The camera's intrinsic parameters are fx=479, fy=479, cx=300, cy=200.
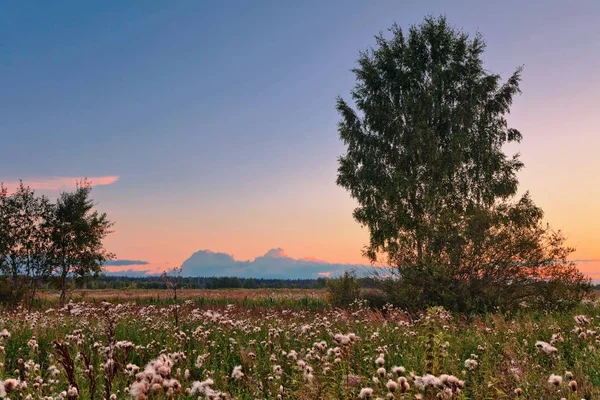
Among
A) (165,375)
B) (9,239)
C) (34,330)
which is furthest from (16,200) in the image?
(165,375)

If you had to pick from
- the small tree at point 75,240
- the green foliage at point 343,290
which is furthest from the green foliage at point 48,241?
the green foliage at point 343,290

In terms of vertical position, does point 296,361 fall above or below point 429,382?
below

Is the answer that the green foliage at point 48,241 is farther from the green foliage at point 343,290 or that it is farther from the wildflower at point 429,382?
the wildflower at point 429,382

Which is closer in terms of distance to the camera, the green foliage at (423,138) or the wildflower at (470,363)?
the wildflower at (470,363)

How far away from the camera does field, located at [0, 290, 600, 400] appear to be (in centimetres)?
355

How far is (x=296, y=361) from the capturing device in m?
6.80

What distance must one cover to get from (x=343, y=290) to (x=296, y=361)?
1788cm

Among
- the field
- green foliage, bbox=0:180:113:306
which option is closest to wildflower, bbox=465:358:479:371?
the field

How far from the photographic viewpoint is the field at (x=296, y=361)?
3.55 m

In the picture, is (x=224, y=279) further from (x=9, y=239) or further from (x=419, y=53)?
(x=419, y=53)

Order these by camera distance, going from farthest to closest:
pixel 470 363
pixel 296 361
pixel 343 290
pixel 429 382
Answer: pixel 343 290 → pixel 296 361 → pixel 470 363 → pixel 429 382

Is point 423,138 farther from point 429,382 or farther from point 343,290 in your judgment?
point 429,382

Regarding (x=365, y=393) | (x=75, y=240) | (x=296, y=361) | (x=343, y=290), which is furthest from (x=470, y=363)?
(x=75, y=240)

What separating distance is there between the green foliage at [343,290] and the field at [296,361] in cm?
962
